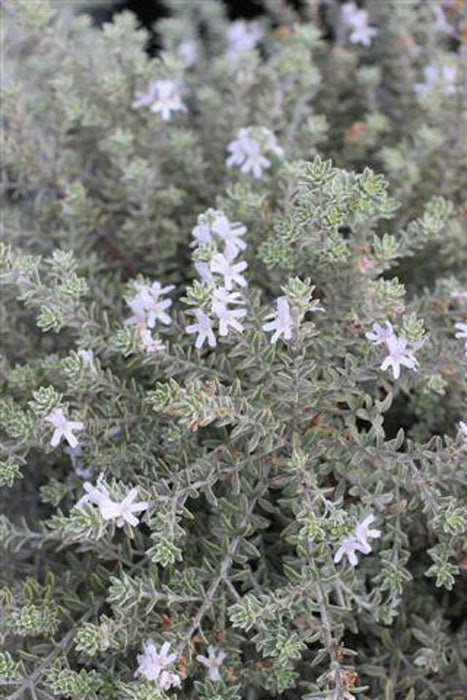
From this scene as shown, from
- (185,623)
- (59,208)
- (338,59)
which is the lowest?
(185,623)

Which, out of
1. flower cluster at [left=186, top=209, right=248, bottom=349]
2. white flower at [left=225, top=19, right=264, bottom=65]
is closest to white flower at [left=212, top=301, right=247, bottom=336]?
flower cluster at [left=186, top=209, right=248, bottom=349]

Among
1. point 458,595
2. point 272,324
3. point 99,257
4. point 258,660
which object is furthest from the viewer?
point 99,257

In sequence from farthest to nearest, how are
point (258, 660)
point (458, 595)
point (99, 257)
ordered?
point (99, 257), point (458, 595), point (258, 660)

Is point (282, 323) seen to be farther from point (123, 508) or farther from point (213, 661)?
point (213, 661)

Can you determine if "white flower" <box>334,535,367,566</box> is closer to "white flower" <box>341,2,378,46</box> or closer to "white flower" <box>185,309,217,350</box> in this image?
"white flower" <box>185,309,217,350</box>

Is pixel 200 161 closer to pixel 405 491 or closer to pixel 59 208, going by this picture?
pixel 59 208

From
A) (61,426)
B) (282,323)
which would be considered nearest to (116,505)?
(61,426)

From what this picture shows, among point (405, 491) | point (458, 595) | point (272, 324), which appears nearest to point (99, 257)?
point (272, 324)
